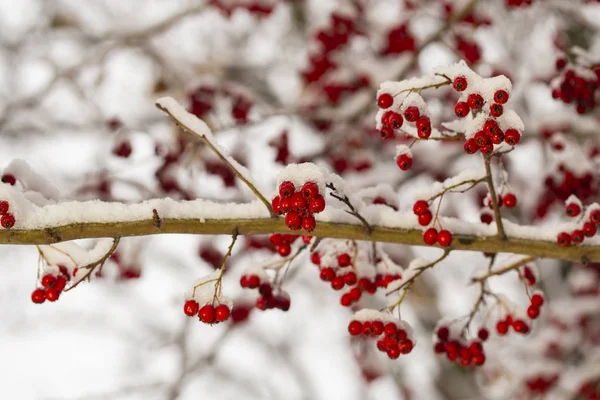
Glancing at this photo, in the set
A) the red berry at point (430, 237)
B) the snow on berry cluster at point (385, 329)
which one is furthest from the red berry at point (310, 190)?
the snow on berry cluster at point (385, 329)

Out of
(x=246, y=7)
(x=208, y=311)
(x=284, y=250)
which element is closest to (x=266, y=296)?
(x=284, y=250)

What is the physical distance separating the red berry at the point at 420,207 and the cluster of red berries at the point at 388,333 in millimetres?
451

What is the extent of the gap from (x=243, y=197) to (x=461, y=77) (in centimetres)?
269

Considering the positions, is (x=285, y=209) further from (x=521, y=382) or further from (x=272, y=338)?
(x=272, y=338)

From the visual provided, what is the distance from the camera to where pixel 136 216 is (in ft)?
6.73

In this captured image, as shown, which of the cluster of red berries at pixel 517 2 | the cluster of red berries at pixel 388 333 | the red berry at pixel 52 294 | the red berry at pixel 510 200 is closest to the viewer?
the red berry at pixel 52 294

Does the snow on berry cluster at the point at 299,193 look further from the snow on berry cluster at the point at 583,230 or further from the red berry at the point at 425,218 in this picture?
the snow on berry cluster at the point at 583,230

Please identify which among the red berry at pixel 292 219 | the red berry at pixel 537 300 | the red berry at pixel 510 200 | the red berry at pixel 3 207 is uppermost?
the red berry at pixel 3 207

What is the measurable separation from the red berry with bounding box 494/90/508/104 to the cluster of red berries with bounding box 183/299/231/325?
1.16m

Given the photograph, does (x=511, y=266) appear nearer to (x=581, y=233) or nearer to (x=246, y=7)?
(x=581, y=233)

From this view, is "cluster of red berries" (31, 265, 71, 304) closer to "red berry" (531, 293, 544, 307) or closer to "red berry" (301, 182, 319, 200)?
"red berry" (301, 182, 319, 200)

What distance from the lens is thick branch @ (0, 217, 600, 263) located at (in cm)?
201

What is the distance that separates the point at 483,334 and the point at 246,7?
400cm

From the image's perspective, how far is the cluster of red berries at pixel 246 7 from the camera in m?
5.39
